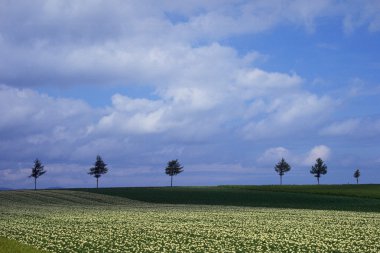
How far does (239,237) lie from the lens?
33969 mm

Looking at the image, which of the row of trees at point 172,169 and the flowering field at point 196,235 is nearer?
the flowering field at point 196,235

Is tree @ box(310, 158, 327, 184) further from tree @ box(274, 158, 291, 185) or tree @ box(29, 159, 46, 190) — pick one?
tree @ box(29, 159, 46, 190)

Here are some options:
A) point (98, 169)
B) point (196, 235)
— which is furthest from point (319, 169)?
point (196, 235)

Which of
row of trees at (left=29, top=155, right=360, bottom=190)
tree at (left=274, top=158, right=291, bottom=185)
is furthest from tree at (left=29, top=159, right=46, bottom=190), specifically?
tree at (left=274, top=158, right=291, bottom=185)

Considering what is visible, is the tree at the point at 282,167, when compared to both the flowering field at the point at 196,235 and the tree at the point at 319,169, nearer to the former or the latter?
the tree at the point at 319,169

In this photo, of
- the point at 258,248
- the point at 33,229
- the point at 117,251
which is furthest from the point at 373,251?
the point at 33,229

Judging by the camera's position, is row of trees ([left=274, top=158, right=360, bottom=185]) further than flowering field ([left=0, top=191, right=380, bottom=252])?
Yes

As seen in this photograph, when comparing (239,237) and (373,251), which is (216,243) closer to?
(239,237)

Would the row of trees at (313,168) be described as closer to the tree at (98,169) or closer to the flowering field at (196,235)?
the tree at (98,169)

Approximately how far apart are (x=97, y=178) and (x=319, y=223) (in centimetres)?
11643

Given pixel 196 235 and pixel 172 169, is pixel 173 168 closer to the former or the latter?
pixel 172 169

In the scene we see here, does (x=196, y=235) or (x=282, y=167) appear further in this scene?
(x=282, y=167)

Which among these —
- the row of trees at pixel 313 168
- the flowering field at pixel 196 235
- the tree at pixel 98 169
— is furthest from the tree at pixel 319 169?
the flowering field at pixel 196 235

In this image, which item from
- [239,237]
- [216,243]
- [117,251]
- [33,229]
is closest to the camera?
[117,251]
